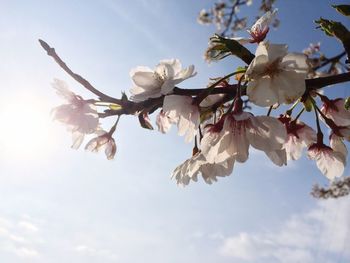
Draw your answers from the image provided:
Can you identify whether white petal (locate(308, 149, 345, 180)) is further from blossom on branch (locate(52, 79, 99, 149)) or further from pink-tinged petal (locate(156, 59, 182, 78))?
blossom on branch (locate(52, 79, 99, 149))

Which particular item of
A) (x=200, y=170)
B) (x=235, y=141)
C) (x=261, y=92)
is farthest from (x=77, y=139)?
(x=261, y=92)

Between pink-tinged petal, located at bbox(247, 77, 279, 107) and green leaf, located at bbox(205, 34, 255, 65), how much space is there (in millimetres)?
118

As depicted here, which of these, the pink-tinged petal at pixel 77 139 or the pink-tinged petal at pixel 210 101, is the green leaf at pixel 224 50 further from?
the pink-tinged petal at pixel 77 139

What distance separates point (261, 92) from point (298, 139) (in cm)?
52

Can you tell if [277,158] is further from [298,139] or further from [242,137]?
[298,139]

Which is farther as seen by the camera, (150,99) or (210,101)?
(210,101)

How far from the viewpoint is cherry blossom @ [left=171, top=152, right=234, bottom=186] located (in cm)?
135

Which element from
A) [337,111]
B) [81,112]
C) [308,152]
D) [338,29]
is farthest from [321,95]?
[81,112]

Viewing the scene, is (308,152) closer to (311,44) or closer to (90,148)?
(90,148)

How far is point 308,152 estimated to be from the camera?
167cm

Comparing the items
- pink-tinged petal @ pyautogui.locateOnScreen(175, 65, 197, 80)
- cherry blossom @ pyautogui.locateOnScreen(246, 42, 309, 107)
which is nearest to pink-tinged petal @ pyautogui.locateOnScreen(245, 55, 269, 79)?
cherry blossom @ pyautogui.locateOnScreen(246, 42, 309, 107)

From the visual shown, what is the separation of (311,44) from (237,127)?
12.2 m

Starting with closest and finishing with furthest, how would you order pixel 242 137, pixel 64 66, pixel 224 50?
pixel 64 66 → pixel 242 137 → pixel 224 50

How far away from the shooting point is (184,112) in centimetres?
138
